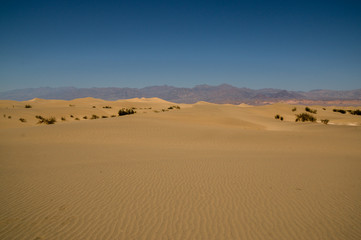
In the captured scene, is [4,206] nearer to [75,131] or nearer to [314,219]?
[314,219]

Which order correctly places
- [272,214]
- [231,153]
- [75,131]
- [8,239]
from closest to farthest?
[8,239], [272,214], [231,153], [75,131]

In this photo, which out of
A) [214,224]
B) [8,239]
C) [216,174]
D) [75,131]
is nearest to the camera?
[8,239]

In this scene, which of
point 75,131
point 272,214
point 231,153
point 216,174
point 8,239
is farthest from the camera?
point 75,131

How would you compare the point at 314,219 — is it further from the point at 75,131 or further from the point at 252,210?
the point at 75,131

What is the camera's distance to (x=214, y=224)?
9.70 feet

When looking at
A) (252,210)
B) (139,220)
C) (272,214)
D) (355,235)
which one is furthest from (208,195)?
(355,235)

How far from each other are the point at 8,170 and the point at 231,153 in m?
6.46

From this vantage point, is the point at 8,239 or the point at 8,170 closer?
the point at 8,239

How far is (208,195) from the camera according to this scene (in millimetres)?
3879

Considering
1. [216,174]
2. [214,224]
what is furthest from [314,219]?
[216,174]

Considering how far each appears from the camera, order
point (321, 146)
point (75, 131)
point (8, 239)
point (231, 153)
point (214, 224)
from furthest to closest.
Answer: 1. point (75, 131)
2. point (321, 146)
3. point (231, 153)
4. point (214, 224)
5. point (8, 239)

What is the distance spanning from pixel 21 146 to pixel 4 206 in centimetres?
565

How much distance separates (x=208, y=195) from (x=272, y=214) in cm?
111

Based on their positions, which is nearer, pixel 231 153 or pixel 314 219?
pixel 314 219
